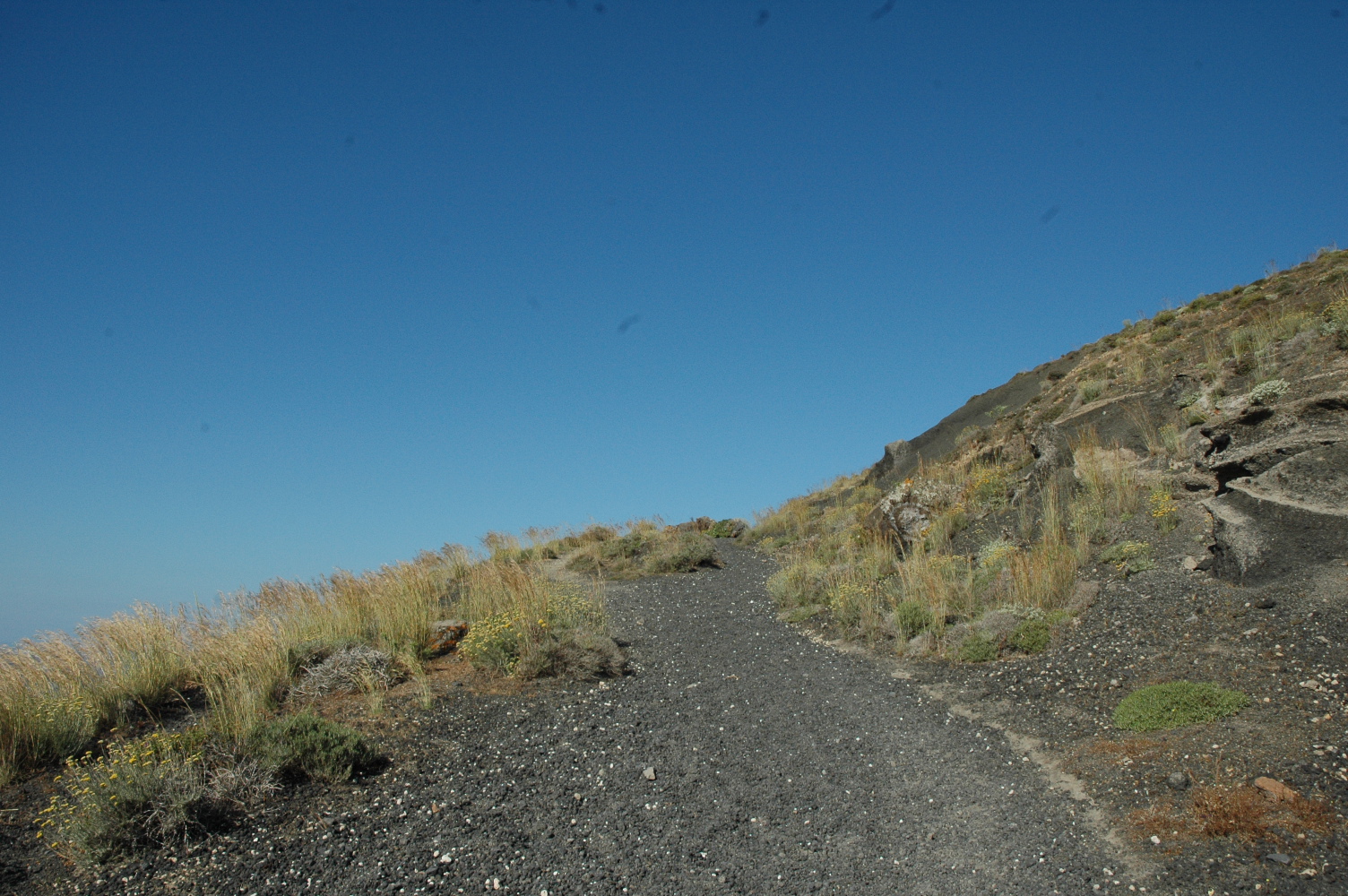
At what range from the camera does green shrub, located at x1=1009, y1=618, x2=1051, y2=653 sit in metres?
8.02

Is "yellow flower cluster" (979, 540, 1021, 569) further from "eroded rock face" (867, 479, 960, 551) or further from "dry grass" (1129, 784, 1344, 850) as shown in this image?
"dry grass" (1129, 784, 1344, 850)

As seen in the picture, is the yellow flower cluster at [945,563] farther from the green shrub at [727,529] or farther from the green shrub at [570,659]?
the green shrub at [727,529]

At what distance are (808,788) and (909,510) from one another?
902 centimetres

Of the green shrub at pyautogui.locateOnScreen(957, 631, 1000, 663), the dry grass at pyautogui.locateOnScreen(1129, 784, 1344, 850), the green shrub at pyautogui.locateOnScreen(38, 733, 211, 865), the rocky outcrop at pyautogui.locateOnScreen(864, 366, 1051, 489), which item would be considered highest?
the rocky outcrop at pyautogui.locateOnScreen(864, 366, 1051, 489)

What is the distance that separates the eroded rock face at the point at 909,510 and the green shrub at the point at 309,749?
387 inches

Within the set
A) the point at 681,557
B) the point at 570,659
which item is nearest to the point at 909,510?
the point at 681,557

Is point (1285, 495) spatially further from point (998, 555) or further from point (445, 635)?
point (445, 635)

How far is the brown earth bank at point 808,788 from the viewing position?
457 cm

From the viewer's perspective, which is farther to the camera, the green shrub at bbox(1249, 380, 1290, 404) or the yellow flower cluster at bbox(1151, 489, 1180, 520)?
the green shrub at bbox(1249, 380, 1290, 404)

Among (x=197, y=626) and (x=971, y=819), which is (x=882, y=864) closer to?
(x=971, y=819)

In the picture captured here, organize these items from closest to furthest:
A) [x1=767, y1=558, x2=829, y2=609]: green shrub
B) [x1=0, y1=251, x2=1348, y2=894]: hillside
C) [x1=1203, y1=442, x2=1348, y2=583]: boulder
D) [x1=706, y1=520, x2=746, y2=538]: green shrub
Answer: [x1=0, y1=251, x2=1348, y2=894]: hillside, [x1=1203, y1=442, x2=1348, y2=583]: boulder, [x1=767, y1=558, x2=829, y2=609]: green shrub, [x1=706, y1=520, x2=746, y2=538]: green shrub

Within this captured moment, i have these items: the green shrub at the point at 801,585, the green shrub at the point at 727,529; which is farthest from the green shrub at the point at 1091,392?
the green shrub at the point at 727,529

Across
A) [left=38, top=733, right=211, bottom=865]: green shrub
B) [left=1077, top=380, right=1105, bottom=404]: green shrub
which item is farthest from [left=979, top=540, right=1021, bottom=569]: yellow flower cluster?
[left=38, top=733, right=211, bottom=865]: green shrub

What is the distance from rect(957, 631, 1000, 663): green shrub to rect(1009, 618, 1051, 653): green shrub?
220 millimetres
